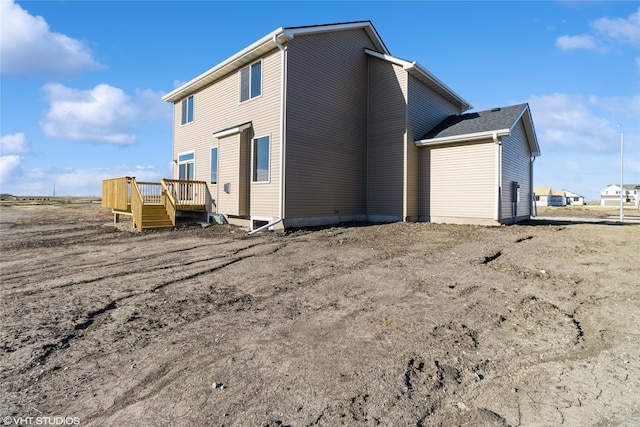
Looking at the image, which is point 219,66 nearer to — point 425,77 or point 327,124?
point 327,124

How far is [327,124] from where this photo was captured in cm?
1255

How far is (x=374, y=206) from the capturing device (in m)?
14.0

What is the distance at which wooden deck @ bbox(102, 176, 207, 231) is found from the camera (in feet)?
41.2

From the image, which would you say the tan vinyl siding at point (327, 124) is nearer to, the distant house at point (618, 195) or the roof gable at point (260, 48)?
the roof gable at point (260, 48)

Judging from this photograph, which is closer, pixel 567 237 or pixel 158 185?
pixel 567 237

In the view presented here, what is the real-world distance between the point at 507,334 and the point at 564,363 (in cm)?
62

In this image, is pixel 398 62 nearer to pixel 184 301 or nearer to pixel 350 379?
pixel 184 301

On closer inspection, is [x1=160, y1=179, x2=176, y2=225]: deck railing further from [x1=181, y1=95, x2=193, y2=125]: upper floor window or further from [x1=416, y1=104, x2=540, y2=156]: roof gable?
[x1=416, y1=104, x2=540, y2=156]: roof gable

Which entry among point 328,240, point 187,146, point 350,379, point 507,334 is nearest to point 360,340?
point 350,379

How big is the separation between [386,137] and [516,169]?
5706 millimetres

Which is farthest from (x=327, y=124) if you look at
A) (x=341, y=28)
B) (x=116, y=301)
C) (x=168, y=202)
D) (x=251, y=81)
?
(x=116, y=301)

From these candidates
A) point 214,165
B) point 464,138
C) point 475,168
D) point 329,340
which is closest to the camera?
point 329,340

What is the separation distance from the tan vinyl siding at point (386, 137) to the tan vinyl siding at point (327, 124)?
34cm

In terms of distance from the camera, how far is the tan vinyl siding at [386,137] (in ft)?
43.2
